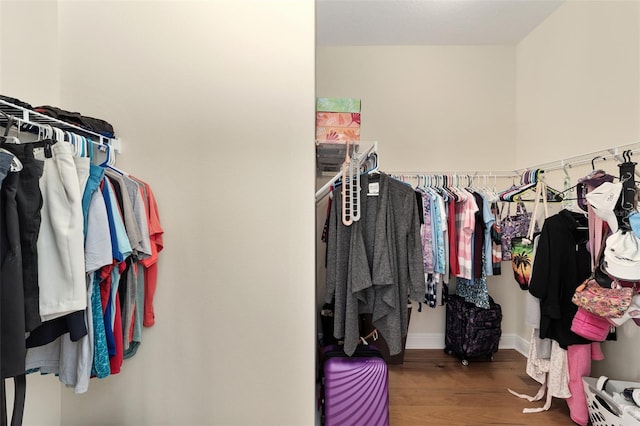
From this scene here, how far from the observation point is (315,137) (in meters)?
1.55

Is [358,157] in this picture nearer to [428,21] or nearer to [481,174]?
[481,174]

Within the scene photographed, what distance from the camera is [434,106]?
2.99 m

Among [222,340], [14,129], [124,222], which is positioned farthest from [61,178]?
[222,340]

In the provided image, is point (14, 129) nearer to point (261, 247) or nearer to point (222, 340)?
point (261, 247)

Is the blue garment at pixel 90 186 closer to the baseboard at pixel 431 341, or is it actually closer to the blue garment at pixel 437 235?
the blue garment at pixel 437 235

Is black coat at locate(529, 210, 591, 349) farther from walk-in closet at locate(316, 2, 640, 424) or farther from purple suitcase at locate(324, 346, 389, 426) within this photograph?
purple suitcase at locate(324, 346, 389, 426)

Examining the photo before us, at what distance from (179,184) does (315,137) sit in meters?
0.76

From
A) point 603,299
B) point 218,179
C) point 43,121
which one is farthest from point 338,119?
point 603,299

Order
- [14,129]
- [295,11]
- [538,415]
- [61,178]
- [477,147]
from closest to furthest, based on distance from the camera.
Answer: [61,178] < [14,129] < [295,11] < [538,415] < [477,147]

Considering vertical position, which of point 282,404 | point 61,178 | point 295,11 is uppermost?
point 295,11

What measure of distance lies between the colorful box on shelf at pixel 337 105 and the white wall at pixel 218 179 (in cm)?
10

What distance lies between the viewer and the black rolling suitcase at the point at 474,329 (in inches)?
101

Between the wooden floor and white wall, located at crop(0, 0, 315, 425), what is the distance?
97cm

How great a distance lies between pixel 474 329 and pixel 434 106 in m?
2.21
